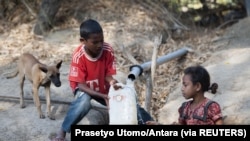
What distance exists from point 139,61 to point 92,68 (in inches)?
141

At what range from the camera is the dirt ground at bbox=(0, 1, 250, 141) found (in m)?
6.05

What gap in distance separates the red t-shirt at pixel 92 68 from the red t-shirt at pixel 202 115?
1196 millimetres

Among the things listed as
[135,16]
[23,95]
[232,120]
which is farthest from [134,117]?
[135,16]

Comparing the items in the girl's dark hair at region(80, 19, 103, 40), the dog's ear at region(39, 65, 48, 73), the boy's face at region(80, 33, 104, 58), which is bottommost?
the dog's ear at region(39, 65, 48, 73)

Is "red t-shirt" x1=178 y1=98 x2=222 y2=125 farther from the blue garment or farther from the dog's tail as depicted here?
the dog's tail

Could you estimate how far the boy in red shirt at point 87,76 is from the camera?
16.8 ft

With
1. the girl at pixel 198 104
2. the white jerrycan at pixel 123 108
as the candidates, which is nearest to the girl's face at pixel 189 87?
the girl at pixel 198 104

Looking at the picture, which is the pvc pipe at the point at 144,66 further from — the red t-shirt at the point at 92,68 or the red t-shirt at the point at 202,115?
the red t-shirt at the point at 202,115

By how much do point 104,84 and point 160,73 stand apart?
10.4 ft

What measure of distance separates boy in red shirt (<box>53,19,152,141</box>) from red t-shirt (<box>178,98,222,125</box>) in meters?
0.65

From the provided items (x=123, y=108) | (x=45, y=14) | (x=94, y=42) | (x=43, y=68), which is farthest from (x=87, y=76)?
(x=45, y=14)

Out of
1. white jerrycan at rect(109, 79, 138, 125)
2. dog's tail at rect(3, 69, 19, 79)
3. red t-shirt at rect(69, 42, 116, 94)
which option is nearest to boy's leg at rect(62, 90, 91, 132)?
red t-shirt at rect(69, 42, 116, 94)

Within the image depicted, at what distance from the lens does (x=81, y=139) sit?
4238 mm

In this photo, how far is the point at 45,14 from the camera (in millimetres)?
10070
